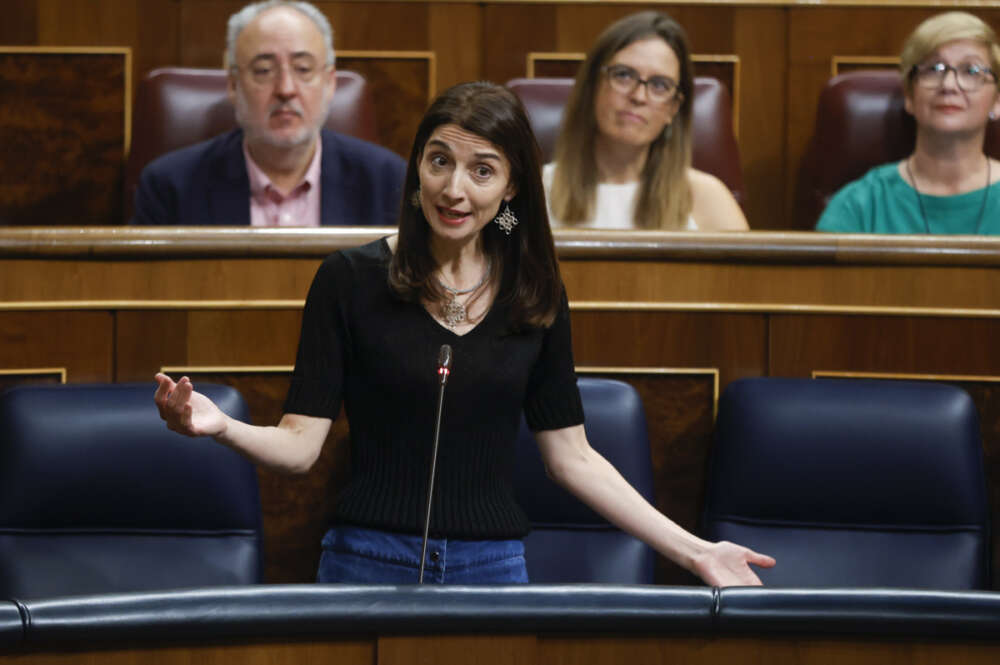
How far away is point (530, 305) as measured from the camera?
64cm

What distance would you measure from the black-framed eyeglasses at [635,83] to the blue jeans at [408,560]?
53 centimetres

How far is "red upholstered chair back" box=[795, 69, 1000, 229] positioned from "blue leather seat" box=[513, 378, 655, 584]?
0.51m

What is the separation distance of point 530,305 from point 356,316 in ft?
0.28

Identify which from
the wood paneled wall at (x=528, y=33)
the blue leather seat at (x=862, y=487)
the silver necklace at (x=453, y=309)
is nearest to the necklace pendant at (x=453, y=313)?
the silver necklace at (x=453, y=309)

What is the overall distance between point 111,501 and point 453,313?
0.72ft

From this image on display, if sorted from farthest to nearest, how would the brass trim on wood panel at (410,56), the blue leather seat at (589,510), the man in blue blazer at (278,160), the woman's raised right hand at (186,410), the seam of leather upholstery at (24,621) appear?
the brass trim on wood panel at (410,56), the man in blue blazer at (278,160), the blue leather seat at (589,510), the woman's raised right hand at (186,410), the seam of leather upholstery at (24,621)

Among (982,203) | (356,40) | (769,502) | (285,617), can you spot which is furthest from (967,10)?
(285,617)

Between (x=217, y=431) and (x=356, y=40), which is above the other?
(x=356, y=40)

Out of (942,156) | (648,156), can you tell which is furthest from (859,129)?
(648,156)

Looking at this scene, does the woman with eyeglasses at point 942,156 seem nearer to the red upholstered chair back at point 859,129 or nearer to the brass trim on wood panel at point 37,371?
the red upholstered chair back at point 859,129

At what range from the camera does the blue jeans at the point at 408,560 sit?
2.03ft

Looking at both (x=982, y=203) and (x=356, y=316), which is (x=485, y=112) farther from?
(x=982, y=203)

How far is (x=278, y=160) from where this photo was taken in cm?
107

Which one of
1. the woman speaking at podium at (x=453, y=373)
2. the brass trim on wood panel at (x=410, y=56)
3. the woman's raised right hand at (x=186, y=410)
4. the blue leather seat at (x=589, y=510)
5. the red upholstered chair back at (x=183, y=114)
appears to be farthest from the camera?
the brass trim on wood panel at (x=410, y=56)
